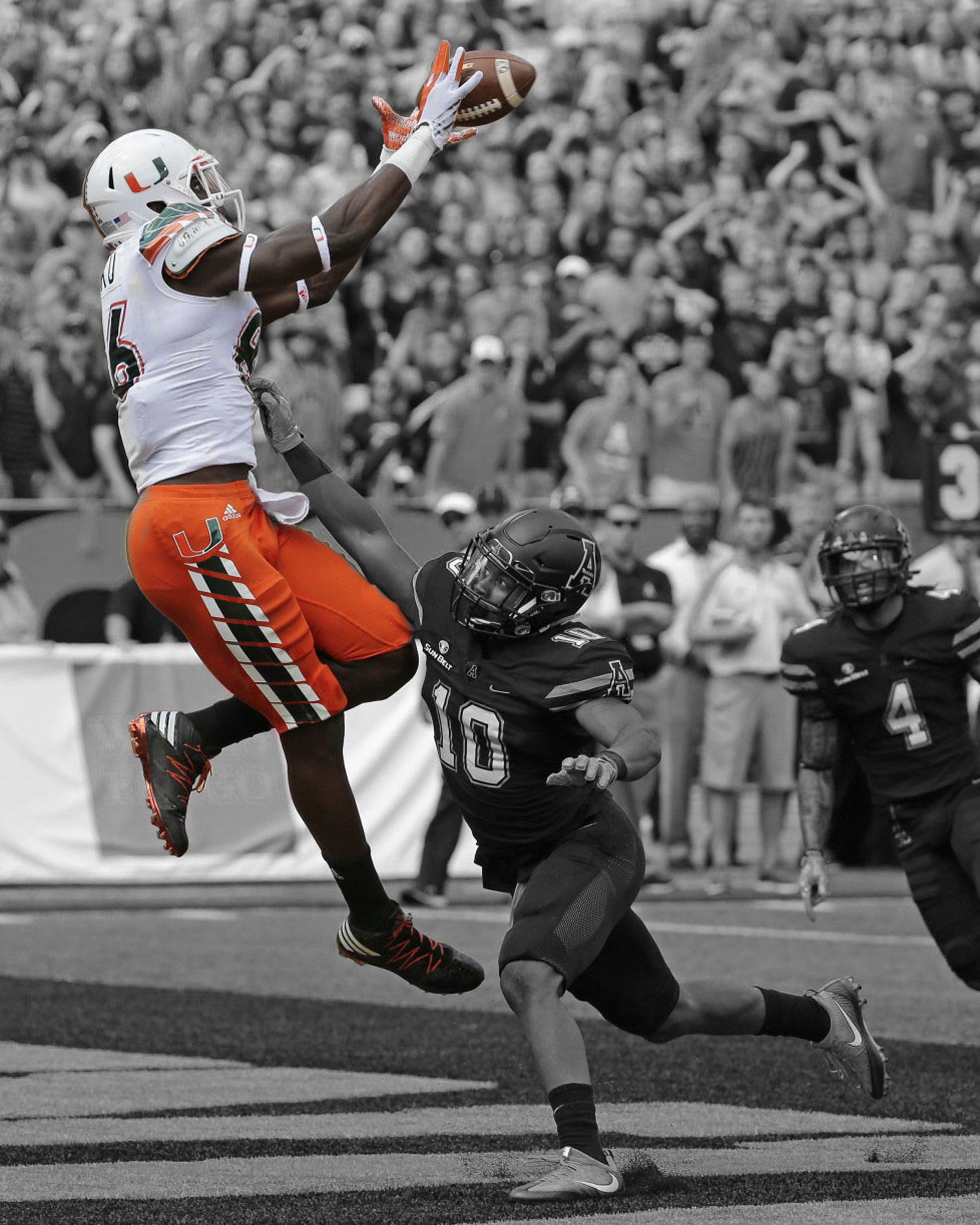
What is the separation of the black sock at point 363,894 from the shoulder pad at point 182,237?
5.02 feet

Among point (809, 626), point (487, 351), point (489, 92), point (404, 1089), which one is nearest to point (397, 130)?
point (489, 92)

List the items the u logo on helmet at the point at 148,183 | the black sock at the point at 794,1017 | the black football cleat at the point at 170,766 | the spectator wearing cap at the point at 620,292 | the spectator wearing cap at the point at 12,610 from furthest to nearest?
the spectator wearing cap at the point at 620,292, the spectator wearing cap at the point at 12,610, the black sock at the point at 794,1017, the black football cleat at the point at 170,766, the u logo on helmet at the point at 148,183

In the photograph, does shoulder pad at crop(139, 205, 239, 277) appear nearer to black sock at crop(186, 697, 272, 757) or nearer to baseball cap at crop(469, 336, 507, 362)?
black sock at crop(186, 697, 272, 757)

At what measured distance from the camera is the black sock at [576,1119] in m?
5.01

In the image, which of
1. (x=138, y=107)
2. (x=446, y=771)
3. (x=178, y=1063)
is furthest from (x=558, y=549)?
(x=138, y=107)

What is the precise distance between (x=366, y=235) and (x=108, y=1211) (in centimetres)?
222

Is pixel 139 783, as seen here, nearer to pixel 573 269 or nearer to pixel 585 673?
pixel 573 269

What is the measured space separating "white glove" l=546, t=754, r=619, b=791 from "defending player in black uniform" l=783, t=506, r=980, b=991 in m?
2.02

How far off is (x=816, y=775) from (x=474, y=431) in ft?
22.3

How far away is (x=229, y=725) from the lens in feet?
19.1

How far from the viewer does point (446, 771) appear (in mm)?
5410

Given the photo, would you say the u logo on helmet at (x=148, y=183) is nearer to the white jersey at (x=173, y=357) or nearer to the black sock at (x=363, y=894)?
the white jersey at (x=173, y=357)

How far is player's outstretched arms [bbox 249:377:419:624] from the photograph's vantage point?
5648 millimetres

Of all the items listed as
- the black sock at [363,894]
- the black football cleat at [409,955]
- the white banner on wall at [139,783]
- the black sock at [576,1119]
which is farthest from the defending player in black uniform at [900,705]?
the white banner on wall at [139,783]
